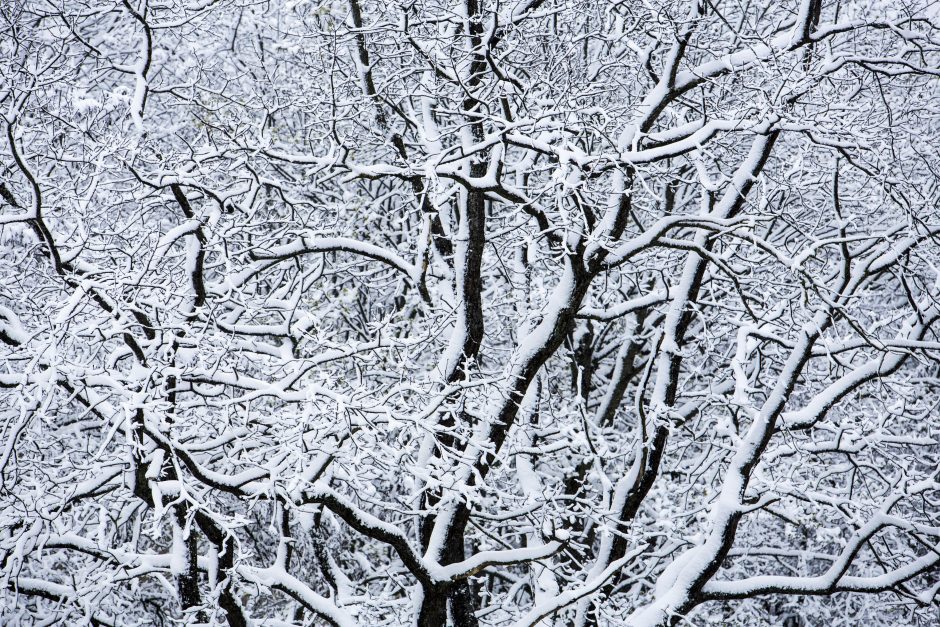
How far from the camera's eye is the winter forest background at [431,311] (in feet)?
16.3

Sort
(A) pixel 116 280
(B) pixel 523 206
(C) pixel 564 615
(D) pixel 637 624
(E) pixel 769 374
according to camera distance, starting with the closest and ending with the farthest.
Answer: (A) pixel 116 280, (B) pixel 523 206, (D) pixel 637 624, (C) pixel 564 615, (E) pixel 769 374

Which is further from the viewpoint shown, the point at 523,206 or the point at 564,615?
the point at 564,615

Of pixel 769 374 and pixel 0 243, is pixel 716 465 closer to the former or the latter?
pixel 769 374

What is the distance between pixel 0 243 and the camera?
20.9 ft

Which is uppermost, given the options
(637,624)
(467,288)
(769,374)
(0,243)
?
(769,374)

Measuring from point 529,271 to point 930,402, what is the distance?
4965mm

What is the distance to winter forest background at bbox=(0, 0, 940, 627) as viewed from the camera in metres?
4.97

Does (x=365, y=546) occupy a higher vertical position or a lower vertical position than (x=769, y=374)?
lower

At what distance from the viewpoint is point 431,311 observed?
23.5 ft

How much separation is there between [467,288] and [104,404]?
2.84 meters

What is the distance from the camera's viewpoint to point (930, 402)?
923 cm

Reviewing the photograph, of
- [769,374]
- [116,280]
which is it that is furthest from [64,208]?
[769,374]

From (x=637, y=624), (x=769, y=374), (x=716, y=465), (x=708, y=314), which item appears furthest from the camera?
(x=769, y=374)

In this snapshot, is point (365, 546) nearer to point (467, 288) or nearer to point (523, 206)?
point (467, 288)
